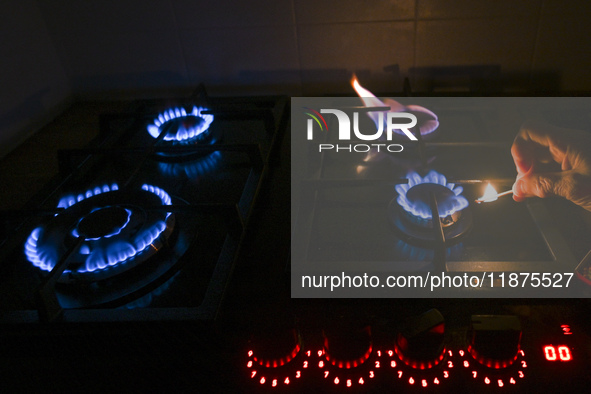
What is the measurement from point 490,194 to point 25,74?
3.28 ft

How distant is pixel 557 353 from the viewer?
1.45 ft

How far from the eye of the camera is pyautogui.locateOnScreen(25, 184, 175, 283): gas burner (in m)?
0.55

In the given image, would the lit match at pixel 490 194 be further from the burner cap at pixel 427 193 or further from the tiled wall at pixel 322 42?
the tiled wall at pixel 322 42

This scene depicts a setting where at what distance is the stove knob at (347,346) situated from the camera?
1.45 ft

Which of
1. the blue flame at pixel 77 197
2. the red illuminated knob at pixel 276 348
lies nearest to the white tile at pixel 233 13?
the blue flame at pixel 77 197

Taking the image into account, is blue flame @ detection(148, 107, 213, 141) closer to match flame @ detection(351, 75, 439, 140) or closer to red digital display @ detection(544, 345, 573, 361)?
match flame @ detection(351, 75, 439, 140)

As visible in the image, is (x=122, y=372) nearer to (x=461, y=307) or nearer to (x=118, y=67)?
(x=461, y=307)

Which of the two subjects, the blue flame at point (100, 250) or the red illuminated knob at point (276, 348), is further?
the blue flame at point (100, 250)

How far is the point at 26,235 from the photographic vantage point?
2.08ft

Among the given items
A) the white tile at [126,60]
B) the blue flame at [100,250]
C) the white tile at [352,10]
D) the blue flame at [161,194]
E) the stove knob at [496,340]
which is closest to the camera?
the stove knob at [496,340]

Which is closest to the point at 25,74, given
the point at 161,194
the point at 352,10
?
the point at 161,194

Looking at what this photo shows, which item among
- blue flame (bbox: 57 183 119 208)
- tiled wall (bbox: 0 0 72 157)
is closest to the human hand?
blue flame (bbox: 57 183 119 208)

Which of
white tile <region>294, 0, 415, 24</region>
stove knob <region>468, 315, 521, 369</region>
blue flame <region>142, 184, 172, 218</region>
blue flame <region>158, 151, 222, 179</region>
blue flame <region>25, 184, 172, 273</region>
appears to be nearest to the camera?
stove knob <region>468, 315, 521, 369</region>

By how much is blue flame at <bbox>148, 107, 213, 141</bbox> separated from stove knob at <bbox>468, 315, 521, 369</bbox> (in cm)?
62
